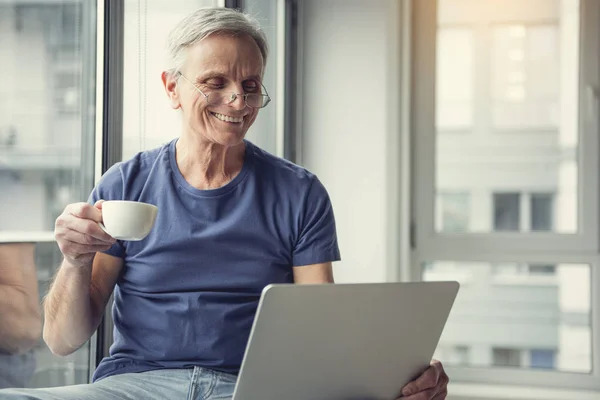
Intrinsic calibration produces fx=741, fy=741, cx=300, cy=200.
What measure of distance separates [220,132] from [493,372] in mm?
2124

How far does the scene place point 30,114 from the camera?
1.36 m

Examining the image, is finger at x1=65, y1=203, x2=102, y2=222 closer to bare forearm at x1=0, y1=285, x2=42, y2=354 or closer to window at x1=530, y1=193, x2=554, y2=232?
bare forearm at x1=0, y1=285, x2=42, y2=354

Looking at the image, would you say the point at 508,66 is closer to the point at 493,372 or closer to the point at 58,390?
the point at 493,372

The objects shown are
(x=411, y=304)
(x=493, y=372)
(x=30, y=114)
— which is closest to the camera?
(x=411, y=304)

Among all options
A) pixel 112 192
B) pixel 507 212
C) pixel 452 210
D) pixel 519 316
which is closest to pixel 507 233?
pixel 507 212

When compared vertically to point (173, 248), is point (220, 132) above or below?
above

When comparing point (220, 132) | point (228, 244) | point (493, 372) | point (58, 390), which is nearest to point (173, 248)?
point (228, 244)

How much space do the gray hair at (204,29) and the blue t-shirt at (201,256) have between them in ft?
0.66

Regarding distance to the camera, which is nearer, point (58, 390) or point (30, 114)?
point (58, 390)

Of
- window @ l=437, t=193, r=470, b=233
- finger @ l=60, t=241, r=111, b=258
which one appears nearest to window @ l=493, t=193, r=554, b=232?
window @ l=437, t=193, r=470, b=233

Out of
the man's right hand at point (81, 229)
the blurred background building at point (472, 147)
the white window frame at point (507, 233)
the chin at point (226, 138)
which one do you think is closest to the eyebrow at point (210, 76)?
the chin at point (226, 138)

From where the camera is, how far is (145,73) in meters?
1.78

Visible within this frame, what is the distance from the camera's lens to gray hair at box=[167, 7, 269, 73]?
1447mm

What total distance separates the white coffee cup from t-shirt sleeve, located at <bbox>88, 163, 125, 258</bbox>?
30 centimetres
